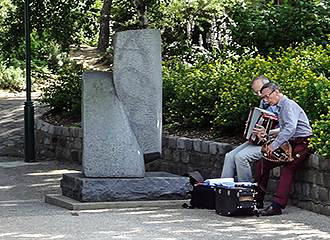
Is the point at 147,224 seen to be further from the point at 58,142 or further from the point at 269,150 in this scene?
the point at 58,142

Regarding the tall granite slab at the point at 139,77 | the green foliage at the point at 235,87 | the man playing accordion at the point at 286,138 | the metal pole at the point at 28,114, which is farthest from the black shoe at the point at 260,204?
the metal pole at the point at 28,114

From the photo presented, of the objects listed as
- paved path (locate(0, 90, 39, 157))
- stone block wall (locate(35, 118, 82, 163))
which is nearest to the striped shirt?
stone block wall (locate(35, 118, 82, 163))

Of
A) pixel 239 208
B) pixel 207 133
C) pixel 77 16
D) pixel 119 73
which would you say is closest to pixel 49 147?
pixel 77 16

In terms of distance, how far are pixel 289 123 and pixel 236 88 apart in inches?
111

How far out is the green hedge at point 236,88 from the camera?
36.2ft

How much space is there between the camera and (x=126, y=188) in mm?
10531

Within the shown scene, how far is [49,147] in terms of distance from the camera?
1648 cm

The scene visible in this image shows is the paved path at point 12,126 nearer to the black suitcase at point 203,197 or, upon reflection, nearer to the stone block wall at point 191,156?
the stone block wall at point 191,156

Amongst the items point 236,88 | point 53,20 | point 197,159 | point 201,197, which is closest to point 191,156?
point 197,159

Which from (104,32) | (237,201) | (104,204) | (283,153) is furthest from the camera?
(104,32)

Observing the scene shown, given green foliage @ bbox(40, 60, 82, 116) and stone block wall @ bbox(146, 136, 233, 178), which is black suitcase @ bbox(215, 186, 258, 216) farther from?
green foliage @ bbox(40, 60, 82, 116)

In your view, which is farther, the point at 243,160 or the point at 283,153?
the point at 243,160

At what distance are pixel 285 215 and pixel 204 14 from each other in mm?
11803

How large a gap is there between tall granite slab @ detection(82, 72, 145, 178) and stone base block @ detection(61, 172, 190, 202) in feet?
0.51
